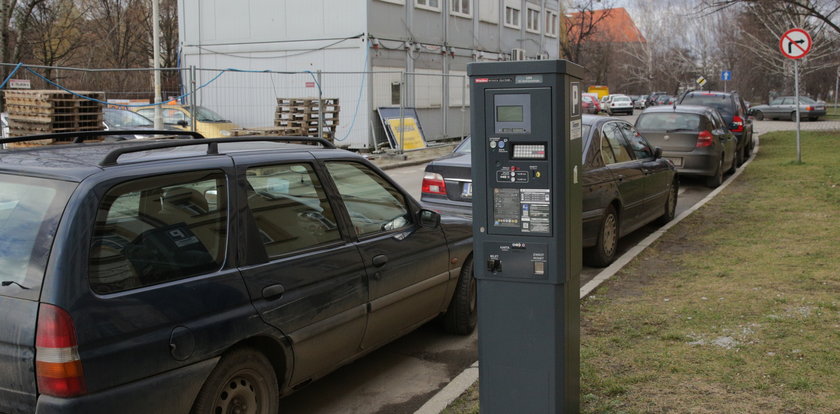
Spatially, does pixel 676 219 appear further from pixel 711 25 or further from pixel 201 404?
pixel 711 25

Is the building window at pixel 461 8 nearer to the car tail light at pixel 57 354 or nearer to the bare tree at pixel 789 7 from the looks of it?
the bare tree at pixel 789 7

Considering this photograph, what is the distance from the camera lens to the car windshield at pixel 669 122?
1455 centimetres

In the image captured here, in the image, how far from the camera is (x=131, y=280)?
346 cm

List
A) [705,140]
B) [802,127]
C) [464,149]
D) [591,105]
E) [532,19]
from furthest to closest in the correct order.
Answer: [591,105]
[532,19]
[802,127]
[705,140]
[464,149]

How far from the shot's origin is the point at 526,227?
371cm

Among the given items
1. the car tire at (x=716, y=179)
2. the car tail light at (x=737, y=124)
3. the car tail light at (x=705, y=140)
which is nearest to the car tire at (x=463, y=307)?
the car tail light at (x=705, y=140)

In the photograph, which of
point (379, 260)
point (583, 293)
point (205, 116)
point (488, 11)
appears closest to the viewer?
point (379, 260)

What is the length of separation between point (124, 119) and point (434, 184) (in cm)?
1280

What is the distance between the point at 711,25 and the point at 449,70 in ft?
167

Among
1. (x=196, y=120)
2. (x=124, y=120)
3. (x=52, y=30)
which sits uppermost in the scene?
(x=52, y=30)

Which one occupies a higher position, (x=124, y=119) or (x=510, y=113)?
(x=124, y=119)

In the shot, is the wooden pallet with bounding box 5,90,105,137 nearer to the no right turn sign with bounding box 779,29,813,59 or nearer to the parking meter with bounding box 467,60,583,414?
the parking meter with bounding box 467,60,583,414

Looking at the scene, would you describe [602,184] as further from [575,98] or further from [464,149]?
[575,98]

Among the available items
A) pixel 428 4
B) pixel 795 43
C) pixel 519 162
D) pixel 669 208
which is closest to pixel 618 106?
pixel 428 4
